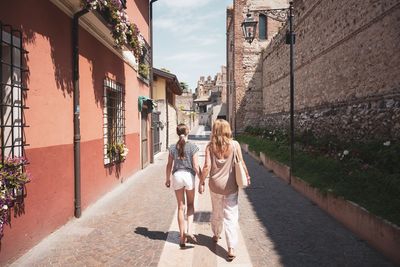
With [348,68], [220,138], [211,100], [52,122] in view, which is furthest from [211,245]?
[211,100]

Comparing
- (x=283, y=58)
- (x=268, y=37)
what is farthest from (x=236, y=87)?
(x=283, y=58)

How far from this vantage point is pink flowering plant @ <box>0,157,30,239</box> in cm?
352

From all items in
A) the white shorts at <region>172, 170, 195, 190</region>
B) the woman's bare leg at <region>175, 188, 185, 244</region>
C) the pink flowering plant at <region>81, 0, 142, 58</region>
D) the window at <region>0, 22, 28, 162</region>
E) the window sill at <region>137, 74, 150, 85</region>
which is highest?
the pink flowering plant at <region>81, 0, 142, 58</region>

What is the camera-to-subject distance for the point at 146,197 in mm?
7453

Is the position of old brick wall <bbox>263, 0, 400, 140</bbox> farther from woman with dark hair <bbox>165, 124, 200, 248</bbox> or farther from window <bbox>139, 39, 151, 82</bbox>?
window <bbox>139, 39, 151, 82</bbox>

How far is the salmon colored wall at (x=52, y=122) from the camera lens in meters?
4.23

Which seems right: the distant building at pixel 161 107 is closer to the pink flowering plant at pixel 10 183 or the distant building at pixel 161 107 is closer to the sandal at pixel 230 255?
the pink flowering plant at pixel 10 183

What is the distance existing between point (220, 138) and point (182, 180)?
2.54 ft

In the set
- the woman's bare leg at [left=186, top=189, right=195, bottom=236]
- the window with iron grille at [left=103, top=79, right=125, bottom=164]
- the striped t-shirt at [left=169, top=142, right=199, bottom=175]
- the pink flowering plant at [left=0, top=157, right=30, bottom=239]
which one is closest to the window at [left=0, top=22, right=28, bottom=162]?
the pink flowering plant at [left=0, top=157, right=30, bottom=239]

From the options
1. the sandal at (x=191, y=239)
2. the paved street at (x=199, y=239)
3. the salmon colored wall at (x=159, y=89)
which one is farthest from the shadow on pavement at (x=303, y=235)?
the salmon colored wall at (x=159, y=89)

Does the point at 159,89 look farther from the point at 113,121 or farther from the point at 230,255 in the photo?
the point at 230,255

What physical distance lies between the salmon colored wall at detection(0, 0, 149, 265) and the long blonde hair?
2511 millimetres

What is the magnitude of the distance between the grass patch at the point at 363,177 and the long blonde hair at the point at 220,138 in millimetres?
2306

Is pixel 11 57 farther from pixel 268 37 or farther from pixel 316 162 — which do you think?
pixel 268 37
